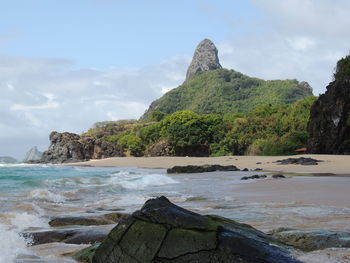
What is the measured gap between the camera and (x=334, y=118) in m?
31.3

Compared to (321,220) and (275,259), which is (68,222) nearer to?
(321,220)

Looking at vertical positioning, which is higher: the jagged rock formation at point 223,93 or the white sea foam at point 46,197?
the jagged rock formation at point 223,93

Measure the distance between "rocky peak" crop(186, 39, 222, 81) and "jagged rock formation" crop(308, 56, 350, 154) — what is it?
12898 centimetres

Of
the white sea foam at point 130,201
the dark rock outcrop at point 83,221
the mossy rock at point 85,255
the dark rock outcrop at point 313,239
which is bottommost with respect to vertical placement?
the white sea foam at point 130,201

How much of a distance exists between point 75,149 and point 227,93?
63984 millimetres

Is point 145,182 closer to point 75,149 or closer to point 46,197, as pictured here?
point 46,197

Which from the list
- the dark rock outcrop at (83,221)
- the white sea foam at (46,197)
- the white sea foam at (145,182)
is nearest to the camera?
the dark rock outcrop at (83,221)

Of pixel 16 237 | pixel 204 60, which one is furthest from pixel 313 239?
pixel 204 60

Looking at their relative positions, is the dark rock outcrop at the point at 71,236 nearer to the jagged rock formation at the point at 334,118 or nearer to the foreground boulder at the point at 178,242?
the foreground boulder at the point at 178,242

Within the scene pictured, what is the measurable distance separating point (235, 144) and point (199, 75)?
103507 mm

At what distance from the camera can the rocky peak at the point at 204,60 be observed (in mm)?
163375

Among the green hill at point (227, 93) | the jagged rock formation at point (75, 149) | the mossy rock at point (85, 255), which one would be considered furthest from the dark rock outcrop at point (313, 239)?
the green hill at point (227, 93)

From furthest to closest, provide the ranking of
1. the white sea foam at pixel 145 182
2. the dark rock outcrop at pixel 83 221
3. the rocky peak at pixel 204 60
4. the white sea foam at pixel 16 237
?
the rocky peak at pixel 204 60 → the white sea foam at pixel 145 182 → the dark rock outcrop at pixel 83 221 → the white sea foam at pixel 16 237

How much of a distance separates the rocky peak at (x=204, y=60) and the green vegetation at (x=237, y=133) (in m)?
89.5
